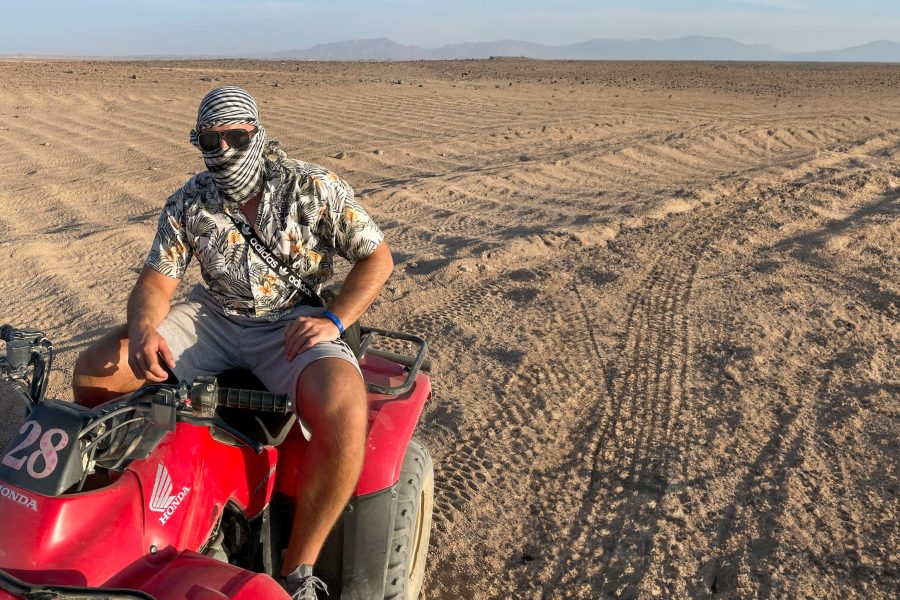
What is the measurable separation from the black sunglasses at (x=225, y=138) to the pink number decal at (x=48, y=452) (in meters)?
1.21

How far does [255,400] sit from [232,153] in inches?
36.1

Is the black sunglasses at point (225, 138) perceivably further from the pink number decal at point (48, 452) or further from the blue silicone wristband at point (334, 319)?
the pink number decal at point (48, 452)

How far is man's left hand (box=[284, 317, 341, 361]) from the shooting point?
251 cm

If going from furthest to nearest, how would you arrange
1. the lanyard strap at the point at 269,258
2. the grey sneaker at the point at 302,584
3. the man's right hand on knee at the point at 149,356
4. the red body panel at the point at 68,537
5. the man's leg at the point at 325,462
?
the lanyard strap at the point at 269,258 < the man's right hand on knee at the point at 149,356 < the man's leg at the point at 325,462 < the grey sneaker at the point at 302,584 < the red body panel at the point at 68,537

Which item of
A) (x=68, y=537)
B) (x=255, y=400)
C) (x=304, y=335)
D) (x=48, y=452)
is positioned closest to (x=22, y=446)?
(x=48, y=452)

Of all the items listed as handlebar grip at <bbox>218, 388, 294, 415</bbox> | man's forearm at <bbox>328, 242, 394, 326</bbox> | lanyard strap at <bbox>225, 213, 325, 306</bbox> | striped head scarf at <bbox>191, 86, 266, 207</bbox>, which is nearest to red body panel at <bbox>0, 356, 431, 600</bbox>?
handlebar grip at <bbox>218, 388, 294, 415</bbox>

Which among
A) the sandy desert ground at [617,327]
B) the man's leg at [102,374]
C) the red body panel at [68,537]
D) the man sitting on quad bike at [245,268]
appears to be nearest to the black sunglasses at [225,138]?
the man sitting on quad bike at [245,268]

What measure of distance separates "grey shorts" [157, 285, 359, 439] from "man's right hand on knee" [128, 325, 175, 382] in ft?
0.57

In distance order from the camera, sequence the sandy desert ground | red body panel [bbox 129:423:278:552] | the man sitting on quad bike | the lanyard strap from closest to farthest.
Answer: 1. red body panel [bbox 129:423:278:552]
2. the man sitting on quad bike
3. the lanyard strap
4. the sandy desert ground

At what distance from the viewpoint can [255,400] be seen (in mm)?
2246

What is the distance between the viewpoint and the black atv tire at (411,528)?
2.59m

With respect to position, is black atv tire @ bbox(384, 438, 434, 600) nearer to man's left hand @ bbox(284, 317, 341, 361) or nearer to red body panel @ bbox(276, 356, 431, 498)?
red body panel @ bbox(276, 356, 431, 498)

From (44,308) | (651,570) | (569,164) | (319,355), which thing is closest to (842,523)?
(651,570)

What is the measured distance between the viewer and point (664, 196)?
8875 mm
